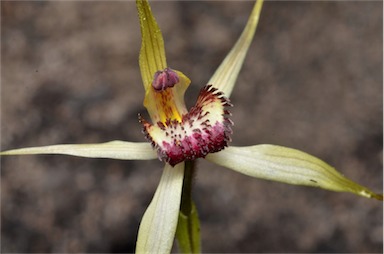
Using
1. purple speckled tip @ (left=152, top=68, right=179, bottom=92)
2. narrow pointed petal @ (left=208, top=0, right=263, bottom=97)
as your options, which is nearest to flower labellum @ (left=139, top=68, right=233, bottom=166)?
purple speckled tip @ (left=152, top=68, right=179, bottom=92)

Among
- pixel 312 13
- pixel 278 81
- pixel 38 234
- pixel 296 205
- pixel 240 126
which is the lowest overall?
pixel 38 234

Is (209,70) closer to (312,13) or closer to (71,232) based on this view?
(312,13)

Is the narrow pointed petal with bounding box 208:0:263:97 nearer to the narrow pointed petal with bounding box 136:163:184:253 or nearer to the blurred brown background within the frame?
the narrow pointed petal with bounding box 136:163:184:253

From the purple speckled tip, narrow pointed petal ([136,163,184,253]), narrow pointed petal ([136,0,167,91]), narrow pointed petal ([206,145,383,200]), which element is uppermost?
narrow pointed petal ([136,0,167,91])

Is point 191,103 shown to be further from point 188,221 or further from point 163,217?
point 163,217

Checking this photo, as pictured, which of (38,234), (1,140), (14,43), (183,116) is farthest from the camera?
(14,43)

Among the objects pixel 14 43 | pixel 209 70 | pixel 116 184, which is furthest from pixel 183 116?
pixel 14 43

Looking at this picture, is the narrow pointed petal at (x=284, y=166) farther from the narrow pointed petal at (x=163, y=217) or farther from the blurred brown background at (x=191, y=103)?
the blurred brown background at (x=191, y=103)
